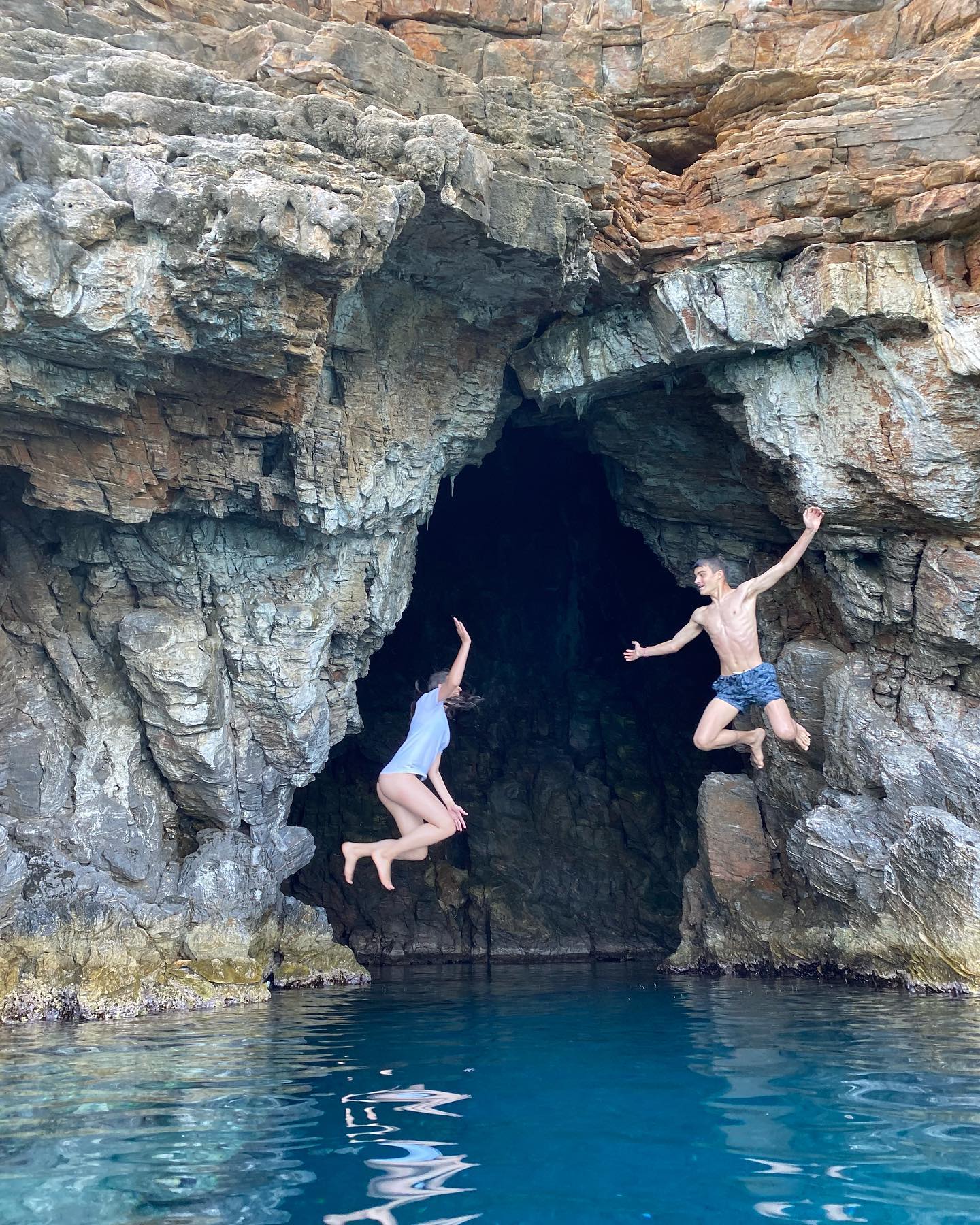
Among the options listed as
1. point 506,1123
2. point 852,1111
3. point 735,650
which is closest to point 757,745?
point 735,650

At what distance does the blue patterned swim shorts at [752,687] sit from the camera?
29.2 ft

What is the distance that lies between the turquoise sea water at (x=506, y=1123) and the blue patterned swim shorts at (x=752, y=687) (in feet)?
8.70

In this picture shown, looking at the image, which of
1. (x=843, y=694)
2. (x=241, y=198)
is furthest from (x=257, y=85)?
(x=843, y=694)

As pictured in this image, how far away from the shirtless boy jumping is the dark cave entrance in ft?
29.3

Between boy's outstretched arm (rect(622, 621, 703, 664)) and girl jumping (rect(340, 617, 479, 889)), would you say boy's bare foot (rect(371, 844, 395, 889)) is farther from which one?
boy's outstretched arm (rect(622, 621, 703, 664))

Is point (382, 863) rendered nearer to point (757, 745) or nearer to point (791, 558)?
point (757, 745)

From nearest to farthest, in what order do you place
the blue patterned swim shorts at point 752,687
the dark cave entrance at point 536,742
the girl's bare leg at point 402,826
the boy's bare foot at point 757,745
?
the girl's bare leg at point 402,826 → the boy's bare foot at point 757,745 → the blue patterned swim shorts at point 752,687 → the dark cave entrance at point 536,742

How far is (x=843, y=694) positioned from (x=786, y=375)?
3.85 meters

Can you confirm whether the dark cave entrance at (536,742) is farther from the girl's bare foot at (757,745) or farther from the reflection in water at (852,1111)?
the reflection in water at (852,1111)

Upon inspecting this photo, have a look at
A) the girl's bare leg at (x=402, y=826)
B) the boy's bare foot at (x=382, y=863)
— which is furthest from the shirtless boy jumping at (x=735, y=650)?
the boy's bare foot at (x=382, y=863)

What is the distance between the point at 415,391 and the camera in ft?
40.7

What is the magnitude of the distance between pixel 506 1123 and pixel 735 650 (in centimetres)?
566

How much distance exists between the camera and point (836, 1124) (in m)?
4.04

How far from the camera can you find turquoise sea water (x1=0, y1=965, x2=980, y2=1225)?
10.6 ft
